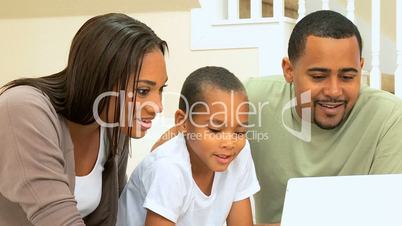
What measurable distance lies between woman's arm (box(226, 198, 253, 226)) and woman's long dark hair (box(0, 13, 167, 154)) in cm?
43

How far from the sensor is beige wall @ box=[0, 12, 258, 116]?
204cm

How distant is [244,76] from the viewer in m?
2.02

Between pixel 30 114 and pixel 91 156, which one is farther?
pixel 91 156

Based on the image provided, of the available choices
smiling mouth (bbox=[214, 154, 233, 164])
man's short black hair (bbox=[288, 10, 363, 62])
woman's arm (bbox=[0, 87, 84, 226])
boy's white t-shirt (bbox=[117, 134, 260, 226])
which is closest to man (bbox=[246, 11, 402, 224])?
man's short black hair (bbox=[288, 10, 363, 62])

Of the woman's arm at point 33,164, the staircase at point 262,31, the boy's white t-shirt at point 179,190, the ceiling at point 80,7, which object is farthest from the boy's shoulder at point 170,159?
the ceiling at point 80,7

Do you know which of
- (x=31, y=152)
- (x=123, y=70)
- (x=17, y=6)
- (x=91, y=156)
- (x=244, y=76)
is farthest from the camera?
(x=17, y=6)

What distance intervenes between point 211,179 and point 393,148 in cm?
43

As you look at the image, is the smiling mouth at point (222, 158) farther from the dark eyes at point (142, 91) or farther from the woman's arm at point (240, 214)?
the dark eyes at point (142, 91)

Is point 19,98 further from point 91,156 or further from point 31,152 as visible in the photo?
point 91,156

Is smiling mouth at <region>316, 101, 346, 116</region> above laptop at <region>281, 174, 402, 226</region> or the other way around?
above

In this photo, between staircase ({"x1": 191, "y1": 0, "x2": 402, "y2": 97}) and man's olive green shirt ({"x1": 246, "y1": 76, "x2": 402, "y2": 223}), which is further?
staircase ({"x1": 191, "y1": 0, "x2": 402, "y2": 97})

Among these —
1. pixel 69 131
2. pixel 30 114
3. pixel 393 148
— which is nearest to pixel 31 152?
pixel 30 114

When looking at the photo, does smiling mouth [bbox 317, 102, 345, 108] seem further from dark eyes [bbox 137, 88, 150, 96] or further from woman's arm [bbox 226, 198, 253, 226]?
dark eyes [bbox 137, 88, 150, 96]

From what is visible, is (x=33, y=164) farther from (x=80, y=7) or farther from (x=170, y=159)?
(x=80, y=7)
